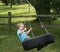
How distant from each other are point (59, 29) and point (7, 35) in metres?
3.69

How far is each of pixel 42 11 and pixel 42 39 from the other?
33.6 feet

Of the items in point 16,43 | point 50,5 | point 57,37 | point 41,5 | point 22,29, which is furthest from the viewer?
point 41,5

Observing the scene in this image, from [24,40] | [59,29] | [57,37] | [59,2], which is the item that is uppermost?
[24,40]

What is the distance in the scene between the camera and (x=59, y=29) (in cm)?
1691

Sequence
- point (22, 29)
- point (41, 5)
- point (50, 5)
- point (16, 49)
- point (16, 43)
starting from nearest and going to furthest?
1. point (22, 29)
2. point (16, 49)
3. point (16, 43)
4. point (50, 5)
5. point (41, 5)

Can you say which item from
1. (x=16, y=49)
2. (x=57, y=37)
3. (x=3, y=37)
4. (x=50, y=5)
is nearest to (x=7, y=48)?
(x=16, y=49)

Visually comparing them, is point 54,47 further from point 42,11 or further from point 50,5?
point 42,11

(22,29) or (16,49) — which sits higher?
(22,29)

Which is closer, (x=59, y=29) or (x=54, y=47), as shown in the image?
(x=54, y=47)

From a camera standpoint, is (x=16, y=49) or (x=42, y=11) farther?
(x=42, y=11)

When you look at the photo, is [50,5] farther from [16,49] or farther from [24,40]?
[24,40]

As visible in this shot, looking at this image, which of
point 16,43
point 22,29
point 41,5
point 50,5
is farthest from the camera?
point 41,5

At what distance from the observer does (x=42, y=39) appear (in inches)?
330

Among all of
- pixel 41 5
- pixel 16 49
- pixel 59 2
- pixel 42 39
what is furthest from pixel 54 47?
pixel 41 5
